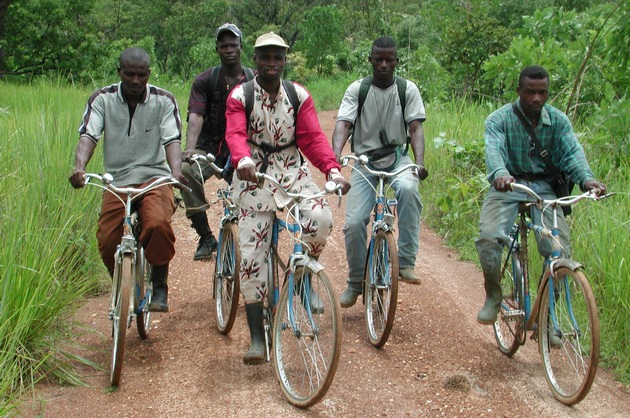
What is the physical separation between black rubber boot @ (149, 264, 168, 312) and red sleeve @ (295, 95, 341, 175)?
133 cm

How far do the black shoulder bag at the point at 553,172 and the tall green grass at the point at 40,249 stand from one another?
3114 mm

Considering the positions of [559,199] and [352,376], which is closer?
[559,199]

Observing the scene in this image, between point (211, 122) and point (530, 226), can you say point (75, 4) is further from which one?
point (530, 226)

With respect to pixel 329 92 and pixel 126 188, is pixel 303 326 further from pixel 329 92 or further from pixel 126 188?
pixel 329 92

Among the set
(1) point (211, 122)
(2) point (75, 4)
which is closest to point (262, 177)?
(1) point (211, 122)

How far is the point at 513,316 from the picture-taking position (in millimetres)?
4883

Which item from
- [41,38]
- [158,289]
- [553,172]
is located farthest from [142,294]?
[41,38]

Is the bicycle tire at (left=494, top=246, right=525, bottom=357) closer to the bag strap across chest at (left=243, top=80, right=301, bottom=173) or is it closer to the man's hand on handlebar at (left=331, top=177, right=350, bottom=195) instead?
the man's hand on handlebar at (left=331, top=177, right=350, bottom=195)

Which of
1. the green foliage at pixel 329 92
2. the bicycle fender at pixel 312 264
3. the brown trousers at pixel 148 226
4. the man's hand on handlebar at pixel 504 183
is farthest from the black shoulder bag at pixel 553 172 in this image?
the green foliage at pixel 329 92

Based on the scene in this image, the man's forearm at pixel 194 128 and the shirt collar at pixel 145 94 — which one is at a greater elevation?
the shirt collar at pixel 145 94

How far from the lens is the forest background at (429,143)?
15.3ft

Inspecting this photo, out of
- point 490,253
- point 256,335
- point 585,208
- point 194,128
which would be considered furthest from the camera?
point 585,208

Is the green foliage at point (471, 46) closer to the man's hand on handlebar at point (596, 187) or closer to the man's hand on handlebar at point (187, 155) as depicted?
the man's hand on handlebar at point (187, 155)

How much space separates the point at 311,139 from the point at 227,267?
131cm
